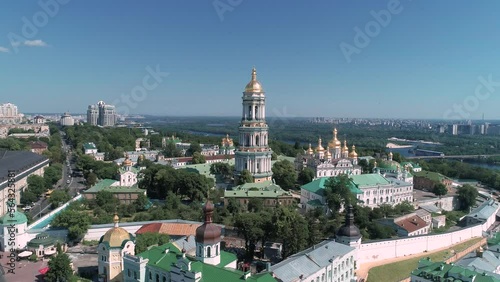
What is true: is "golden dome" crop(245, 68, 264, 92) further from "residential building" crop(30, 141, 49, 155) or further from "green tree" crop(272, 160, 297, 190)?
"residential building" crop(30, 141, 49, 155)

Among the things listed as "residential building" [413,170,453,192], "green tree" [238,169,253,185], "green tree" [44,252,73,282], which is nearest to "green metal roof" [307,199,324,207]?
"green tree" [238,169,253,185]

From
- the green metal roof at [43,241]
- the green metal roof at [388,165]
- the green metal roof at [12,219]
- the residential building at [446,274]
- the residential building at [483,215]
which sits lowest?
the residential building at [483,215]

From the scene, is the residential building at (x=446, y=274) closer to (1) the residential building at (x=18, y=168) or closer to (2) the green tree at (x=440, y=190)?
(2) the green tree at (x=440, y=190)

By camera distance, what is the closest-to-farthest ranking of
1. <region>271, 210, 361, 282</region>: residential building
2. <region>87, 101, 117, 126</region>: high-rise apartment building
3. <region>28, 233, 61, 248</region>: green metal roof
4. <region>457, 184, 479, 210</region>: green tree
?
<region>271, 210, 361, 282</region>: residential building
<region>28, 233, 61, 248</region>: green metal roof
<region>457, 184, 479, 210</region>: green tree
<region>87, 101, 117, 126</region>: high-rise apartment building

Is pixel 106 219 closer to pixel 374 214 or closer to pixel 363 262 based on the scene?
pixel 363 262

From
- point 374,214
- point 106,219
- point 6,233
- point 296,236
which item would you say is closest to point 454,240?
point 374,214

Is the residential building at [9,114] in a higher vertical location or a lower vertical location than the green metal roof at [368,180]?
higher

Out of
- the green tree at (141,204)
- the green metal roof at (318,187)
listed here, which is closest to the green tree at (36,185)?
the green tree at (141,204)
